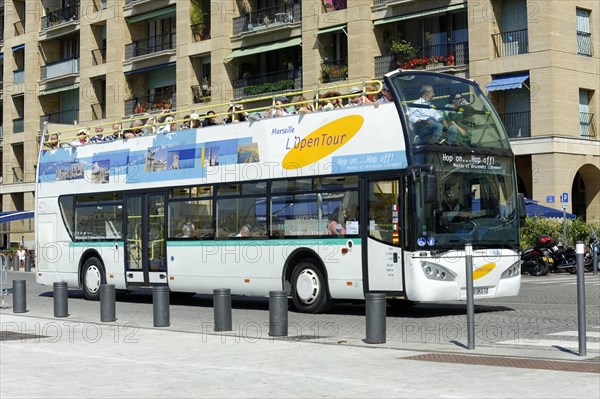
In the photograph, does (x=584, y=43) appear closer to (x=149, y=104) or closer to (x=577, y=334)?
(x=149, y=104)

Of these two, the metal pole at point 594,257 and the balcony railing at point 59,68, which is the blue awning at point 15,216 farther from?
the metal pole at point 594,257

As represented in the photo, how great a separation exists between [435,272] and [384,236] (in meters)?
1.13

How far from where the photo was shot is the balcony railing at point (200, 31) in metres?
48.3

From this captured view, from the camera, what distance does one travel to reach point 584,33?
37156 millimetres

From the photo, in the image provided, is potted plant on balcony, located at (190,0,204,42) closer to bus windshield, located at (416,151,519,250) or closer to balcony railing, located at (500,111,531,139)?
balcony railing, located at (500,111,531,139)

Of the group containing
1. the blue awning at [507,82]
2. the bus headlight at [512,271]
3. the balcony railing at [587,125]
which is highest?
the blue awning at [507,82]

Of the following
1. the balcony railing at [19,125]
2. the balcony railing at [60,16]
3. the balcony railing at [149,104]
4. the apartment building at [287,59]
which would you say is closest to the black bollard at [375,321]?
the apartment building at [287,59]

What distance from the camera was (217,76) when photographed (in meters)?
46.9

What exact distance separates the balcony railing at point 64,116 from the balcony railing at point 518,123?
2861 cm

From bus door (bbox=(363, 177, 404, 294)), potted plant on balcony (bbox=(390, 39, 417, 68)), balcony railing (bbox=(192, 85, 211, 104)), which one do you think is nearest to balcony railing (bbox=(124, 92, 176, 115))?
balcony railing (bbox=(192, 85, 211, 104))

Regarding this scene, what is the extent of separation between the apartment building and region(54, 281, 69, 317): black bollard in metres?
21.0

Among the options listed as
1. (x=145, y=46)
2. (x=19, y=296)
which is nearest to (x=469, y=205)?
(x=19, y=296)

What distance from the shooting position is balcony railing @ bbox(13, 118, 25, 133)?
60.9 m

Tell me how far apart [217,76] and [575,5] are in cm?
1740
